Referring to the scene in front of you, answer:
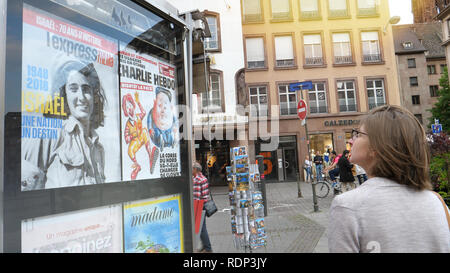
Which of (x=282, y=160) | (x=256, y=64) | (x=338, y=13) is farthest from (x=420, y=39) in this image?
(x=282, y=160)

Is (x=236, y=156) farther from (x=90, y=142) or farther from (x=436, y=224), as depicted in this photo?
(x=436, y=224)

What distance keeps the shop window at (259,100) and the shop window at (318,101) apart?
11.9ft

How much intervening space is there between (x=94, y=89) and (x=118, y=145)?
1.44 feet

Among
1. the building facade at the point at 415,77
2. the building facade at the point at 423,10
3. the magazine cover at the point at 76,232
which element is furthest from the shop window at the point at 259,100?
the building facade at the point at 423,10

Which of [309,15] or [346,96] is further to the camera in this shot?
[346,96]

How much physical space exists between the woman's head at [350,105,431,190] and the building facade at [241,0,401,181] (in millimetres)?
23119

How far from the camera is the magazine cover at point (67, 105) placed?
5.88 ft

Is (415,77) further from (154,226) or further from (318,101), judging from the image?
(154,226)

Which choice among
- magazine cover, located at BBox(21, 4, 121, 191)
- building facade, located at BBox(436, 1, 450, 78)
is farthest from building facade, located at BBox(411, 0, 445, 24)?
magazine cover, located at BBox(21, 4, 121, 191)

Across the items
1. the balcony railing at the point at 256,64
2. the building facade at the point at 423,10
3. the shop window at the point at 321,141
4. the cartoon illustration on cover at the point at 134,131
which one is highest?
the building facade at the point at 423,10

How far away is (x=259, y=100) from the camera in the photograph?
81.9 ft

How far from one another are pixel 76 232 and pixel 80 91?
0.89m

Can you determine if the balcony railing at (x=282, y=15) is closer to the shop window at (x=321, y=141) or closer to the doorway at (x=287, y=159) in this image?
the doorway at (x=287, y=159)

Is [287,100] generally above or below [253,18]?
below
